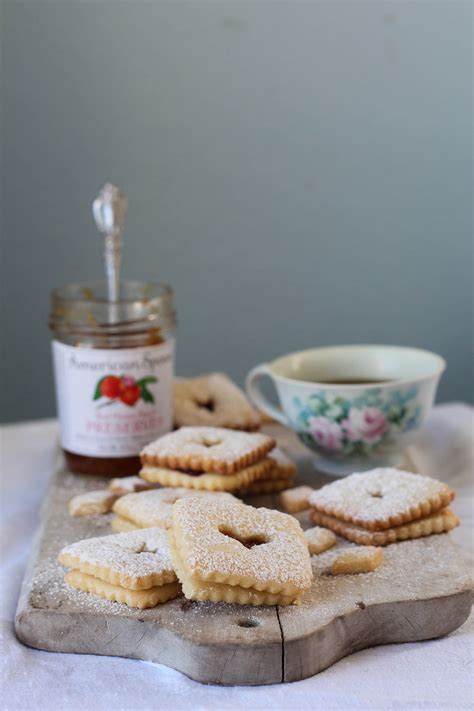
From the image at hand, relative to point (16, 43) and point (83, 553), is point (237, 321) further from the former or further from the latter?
point (83, 553)

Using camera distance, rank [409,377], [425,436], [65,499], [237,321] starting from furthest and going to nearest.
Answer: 1. [237,321]
2. [425,436]
3. [409,377]
4. [65,499]

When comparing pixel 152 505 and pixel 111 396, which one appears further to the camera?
pixel 111 396

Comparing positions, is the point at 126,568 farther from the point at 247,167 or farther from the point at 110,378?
the point at 247,167

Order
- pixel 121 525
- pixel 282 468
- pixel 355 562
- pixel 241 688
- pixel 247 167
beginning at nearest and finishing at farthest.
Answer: pixel 241 688 < pixel 355 562 < pixel 121 525 < pixel 282 468 < pixel 247 167

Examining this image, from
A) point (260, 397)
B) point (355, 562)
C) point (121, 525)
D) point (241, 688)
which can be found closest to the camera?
point (241, 688)

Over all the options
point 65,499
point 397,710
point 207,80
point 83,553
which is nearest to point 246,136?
point 207,80

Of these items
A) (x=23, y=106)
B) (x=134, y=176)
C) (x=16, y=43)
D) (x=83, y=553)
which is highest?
(x=16, y=43)

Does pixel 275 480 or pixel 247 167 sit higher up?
pixel 247 167

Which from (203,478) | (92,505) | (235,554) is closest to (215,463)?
(203,478)

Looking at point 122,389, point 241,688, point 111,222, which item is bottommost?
Result: point 241,688
